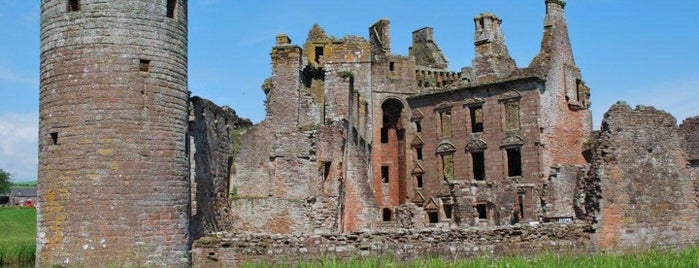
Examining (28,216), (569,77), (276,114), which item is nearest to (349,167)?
(276,114)

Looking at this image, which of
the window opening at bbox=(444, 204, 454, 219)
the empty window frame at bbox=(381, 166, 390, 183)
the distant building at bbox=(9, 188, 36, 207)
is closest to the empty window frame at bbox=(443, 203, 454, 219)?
the window opening at bbox=(444, 204, 454, 219)

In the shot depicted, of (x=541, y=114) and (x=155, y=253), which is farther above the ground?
(x=541, y=114)

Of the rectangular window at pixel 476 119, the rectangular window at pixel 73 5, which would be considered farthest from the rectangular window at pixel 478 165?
the rectangular window at pixel 73 5

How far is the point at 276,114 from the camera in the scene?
3206 cm

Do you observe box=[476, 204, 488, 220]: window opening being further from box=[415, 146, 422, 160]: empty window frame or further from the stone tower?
the stone tower

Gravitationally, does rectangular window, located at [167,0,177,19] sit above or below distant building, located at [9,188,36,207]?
above

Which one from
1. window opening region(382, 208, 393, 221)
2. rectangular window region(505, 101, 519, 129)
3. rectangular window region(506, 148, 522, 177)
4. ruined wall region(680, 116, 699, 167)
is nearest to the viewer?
ruined wall region(680, 116, 699, 167)

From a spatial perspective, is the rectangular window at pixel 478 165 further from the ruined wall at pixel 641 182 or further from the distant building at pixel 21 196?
the distant building at pixel 21 196

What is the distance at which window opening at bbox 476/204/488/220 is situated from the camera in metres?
36.7

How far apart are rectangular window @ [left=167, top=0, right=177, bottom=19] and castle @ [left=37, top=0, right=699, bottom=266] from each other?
119 mm

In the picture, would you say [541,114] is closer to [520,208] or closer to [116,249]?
[520,208]

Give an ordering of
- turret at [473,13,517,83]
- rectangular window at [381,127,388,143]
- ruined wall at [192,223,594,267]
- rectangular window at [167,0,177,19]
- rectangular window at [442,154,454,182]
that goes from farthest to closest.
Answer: rectangular window at [381,127,388,143] < turret at [473,13,517,83] < rectangular window at [442,154,454,182] < ruined wall at [192,223,594,267] < rectangular window at [167,0,177,19]

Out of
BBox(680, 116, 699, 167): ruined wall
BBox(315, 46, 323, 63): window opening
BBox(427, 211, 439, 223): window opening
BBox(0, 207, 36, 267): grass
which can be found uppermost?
BBox(315, 46, 323, 63): window opening

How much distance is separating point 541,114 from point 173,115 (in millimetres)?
23853
